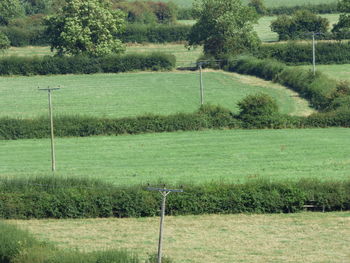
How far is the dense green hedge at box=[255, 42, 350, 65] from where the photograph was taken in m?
99.8

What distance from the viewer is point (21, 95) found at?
85.3 m

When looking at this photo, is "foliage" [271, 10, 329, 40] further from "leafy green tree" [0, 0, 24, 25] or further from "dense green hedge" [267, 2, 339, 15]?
"leafy green tree" [0, 0, 24, 25]

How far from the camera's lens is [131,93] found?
85688 millimetres

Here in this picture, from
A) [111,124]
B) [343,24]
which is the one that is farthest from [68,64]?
[343,24]

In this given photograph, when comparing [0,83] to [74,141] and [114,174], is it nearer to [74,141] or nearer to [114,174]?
[74,141]

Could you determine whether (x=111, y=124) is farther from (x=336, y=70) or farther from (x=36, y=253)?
(x=336, y=70)

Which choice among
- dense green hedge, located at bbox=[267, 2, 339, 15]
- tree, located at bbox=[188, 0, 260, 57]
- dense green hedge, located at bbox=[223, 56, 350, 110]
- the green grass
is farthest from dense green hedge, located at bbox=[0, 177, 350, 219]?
dense green hedge, located at bbox=[267, 2, 339, 15]

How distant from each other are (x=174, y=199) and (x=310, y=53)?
59.9 meters

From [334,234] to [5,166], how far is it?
79.9 ft

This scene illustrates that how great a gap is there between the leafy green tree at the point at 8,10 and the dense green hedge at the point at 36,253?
344ft

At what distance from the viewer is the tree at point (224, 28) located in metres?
106

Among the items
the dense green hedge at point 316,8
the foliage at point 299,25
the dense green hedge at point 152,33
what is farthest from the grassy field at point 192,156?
the dense green hedge at point 316,8

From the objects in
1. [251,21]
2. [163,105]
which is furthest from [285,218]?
[251,21]

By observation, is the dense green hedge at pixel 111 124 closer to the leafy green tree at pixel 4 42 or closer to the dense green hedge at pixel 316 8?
the leafy green tree at pixel 4 42
